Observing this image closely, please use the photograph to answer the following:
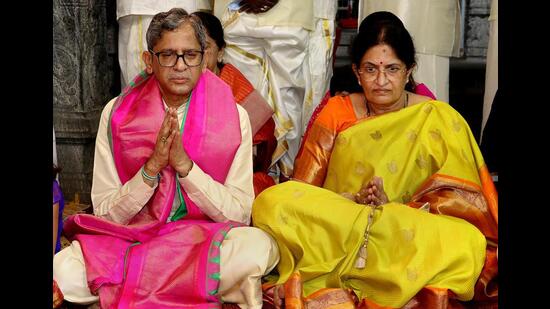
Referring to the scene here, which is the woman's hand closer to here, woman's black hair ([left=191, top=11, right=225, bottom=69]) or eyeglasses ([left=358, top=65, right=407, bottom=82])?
eyeglasses ([left=358, top=65, right=407, bottom=82])

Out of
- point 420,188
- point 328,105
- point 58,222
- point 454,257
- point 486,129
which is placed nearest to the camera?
point 454,257

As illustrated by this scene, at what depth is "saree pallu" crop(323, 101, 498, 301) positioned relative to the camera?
2.95m

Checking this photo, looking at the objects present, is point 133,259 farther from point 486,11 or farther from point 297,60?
point 486,11

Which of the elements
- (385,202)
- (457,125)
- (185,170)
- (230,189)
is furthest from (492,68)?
(185,170)

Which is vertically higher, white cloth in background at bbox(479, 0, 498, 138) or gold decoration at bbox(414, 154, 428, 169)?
white cloth in background at bbox(479, 0, 498, 138)

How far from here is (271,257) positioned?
2779 mm

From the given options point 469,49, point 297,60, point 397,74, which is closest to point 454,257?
point 397,74

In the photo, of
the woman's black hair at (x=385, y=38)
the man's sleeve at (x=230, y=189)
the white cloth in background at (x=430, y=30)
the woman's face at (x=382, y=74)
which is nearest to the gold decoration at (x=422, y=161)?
the woman's face at (x=382, y=74)

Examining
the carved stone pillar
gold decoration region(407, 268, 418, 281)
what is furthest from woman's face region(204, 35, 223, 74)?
gold decoration region(407, 268, 418, 281)

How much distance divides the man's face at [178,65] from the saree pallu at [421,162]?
74 cm

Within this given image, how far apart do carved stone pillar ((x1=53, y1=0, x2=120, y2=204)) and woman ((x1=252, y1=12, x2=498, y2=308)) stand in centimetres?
208

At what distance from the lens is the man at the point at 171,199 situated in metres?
2.70

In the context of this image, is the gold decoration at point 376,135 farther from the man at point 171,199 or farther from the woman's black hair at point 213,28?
the woman's black hair at point 213,28

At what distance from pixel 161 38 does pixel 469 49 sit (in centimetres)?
507
